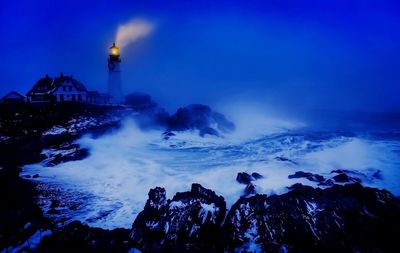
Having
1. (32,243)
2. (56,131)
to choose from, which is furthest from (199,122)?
(32,243)

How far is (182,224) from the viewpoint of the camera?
8.30 metres

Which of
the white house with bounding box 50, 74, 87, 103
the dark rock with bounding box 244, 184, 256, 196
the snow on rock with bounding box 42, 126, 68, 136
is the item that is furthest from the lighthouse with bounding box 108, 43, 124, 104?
the dark rock with bounding box 244, 184, 256, 196

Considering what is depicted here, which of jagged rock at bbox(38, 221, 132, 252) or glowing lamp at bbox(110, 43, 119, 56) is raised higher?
glowing lamp at bbox(110, 43, 119, 56)

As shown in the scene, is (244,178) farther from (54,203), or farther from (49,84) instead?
(49,84)

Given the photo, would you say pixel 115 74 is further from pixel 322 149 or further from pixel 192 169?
pixel 322 149

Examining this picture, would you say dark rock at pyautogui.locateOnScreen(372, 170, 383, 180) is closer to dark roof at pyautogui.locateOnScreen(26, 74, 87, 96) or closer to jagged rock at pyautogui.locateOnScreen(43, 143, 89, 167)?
jagged rock at pyautogui.locateOnScreen(43, 143, 89, 167)

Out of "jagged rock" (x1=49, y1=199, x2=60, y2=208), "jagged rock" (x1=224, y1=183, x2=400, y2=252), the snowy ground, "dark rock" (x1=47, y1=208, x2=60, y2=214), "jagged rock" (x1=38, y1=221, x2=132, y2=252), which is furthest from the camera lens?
the snowy ground

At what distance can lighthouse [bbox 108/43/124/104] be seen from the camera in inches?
1578

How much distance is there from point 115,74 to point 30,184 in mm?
31496

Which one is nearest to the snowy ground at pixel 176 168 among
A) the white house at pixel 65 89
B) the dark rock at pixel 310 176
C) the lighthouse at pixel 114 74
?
the dark rock at pixel 310 176

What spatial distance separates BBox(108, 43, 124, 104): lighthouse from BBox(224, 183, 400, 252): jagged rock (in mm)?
36676

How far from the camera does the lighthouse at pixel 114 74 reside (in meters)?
40.1

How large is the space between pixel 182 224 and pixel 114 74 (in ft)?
123

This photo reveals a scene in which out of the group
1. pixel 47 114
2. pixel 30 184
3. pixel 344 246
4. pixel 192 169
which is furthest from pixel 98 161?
pixel 344 246
